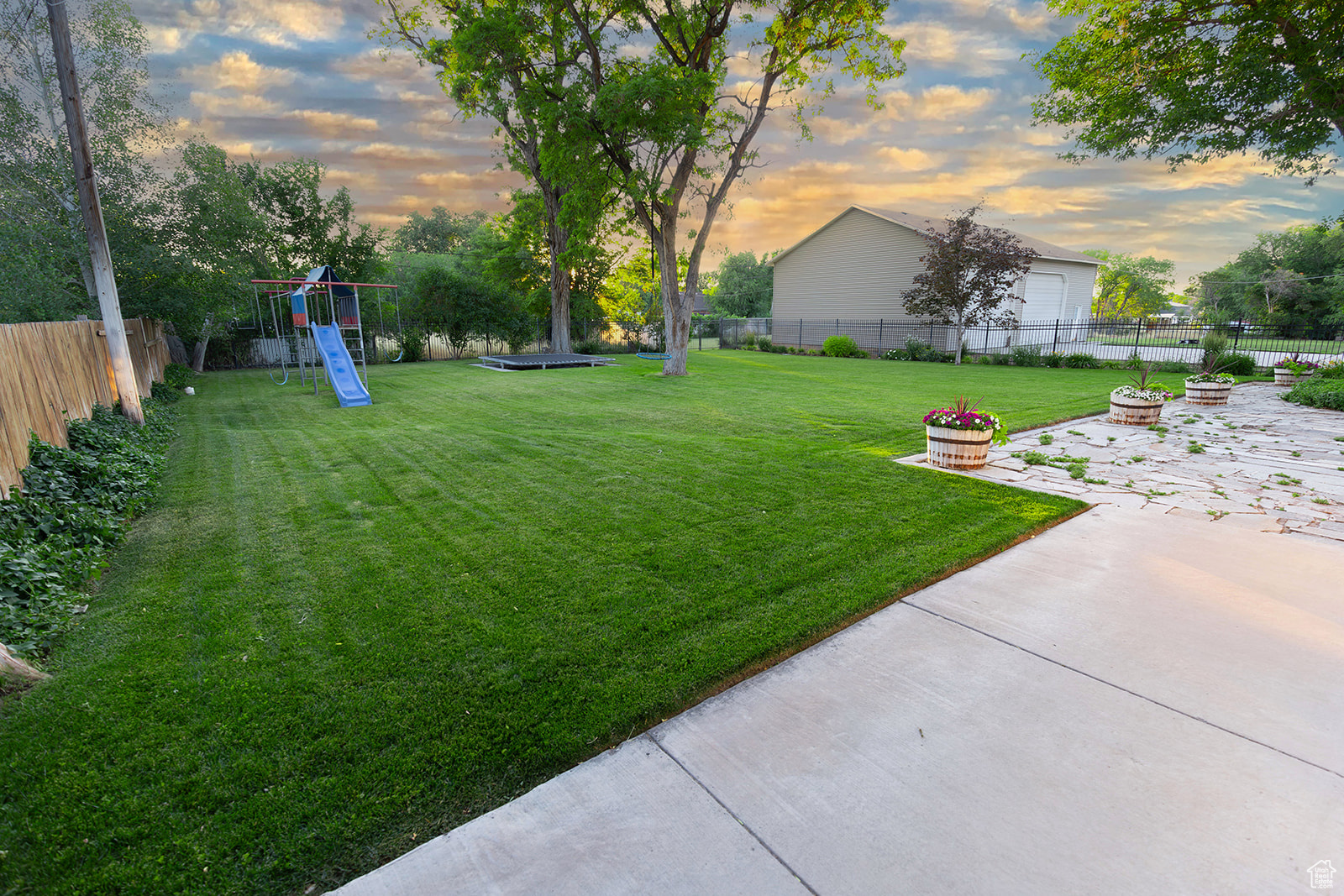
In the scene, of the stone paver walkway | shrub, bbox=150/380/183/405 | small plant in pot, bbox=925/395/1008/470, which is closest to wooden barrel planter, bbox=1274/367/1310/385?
the stone paver walkway

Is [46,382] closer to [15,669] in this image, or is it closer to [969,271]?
[15,669]

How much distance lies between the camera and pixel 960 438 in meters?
5.43

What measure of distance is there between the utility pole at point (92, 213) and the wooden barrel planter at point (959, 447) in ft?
32.8

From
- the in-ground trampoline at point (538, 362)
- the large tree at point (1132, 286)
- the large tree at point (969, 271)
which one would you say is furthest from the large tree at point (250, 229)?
the large tree at point (1132, 286)

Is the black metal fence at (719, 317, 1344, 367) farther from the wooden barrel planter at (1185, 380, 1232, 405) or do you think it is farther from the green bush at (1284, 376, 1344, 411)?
the wooden barrel planter at (1185, 380, 1232, 405)

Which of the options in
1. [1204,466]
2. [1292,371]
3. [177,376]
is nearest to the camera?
[1204,466]

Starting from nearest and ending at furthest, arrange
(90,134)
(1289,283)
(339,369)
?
(90,134) < (339,369) < (1289,283)

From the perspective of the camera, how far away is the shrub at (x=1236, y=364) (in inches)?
536

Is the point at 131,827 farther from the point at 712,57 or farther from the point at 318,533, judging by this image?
the point at 712,57

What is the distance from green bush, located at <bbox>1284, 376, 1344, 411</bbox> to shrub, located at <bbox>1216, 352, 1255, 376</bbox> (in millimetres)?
4029

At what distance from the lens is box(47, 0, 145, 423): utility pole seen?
6.46 metres

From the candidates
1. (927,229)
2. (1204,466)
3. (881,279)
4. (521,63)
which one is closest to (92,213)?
(521,63)

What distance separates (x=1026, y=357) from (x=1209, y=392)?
10123 mm

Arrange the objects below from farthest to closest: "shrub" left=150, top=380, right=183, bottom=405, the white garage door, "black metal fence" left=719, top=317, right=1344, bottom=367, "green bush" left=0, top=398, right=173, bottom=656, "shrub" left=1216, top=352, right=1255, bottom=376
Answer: the white garage door, "black metal fence" left=719, top=317, right=1344, bottom=367, "shrub" left=1216, top=352, right=1255, bottom=376, "shrub" left=150, top=380, right=183, bottom=405, "green bush" left=0, top=398, right=173, bottom=656
